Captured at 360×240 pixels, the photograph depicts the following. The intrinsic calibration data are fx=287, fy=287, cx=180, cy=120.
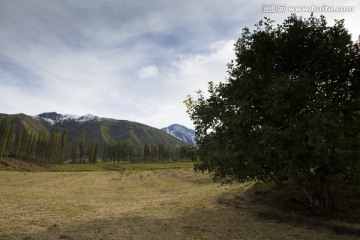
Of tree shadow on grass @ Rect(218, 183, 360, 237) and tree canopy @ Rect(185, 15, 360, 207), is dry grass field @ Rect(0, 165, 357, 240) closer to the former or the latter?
tree shadow on grass @ Rect(218, 183, 360, 237)

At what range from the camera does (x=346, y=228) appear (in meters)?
17.3

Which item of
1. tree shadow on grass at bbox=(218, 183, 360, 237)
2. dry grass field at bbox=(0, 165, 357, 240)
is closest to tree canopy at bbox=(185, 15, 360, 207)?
tree shadow on grass at bbox=(218, 183, 360, 237)

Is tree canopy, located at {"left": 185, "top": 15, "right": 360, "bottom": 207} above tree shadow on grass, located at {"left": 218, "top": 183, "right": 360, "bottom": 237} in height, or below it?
above

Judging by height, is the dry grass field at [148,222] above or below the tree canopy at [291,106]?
below

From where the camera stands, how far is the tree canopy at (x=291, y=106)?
54.2 ft

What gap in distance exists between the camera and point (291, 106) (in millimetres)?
17156

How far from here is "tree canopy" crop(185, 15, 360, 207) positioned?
1651 centimetres

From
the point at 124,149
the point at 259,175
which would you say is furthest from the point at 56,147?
the point at 259,175

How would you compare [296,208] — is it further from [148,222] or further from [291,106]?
[148,222]

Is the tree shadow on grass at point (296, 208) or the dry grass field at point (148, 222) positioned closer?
the dry grass field at point (148, 222)

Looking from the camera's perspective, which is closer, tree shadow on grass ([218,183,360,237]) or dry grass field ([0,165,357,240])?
dry grass field ([0,165,357,240])

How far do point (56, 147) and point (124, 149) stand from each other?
160ft

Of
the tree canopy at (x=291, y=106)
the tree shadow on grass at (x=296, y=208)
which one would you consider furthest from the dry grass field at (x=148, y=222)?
the tree canopy at (x=291, y=106)

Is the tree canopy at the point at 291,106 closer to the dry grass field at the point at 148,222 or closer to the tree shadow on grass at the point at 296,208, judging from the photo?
the tree shadow on grass at the point at 296,208
